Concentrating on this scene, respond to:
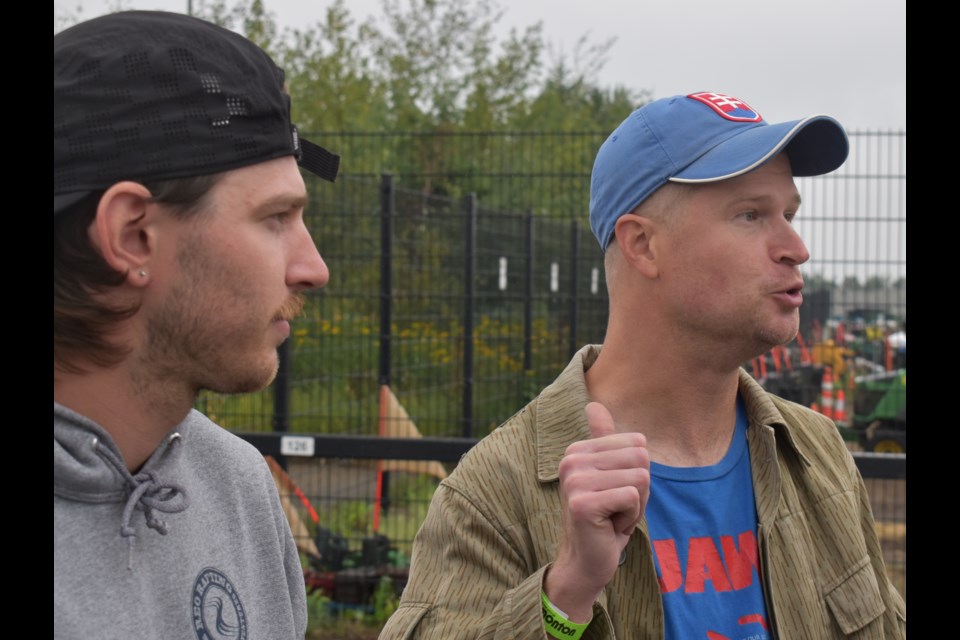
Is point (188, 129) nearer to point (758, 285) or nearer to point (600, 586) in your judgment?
point (600, 586)

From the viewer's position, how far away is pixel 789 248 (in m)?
2.39

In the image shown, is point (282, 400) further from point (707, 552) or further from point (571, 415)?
point (707, 552)

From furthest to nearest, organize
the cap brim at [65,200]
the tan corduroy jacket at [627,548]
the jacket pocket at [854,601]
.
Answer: the jacket pocket at [854,601], the tan corduroy jacket at [627,548], the cap brim at [65,200]

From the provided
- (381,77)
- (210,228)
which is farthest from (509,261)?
(381,77)

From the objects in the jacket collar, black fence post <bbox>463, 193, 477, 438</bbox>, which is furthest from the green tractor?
the jacket collar

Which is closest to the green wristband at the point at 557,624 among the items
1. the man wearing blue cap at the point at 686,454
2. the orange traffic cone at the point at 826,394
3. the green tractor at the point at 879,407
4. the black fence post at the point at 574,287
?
the man wearing blue cap at the point at 686,454

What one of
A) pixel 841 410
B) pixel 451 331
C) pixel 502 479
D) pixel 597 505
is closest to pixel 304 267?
pixel 597 505

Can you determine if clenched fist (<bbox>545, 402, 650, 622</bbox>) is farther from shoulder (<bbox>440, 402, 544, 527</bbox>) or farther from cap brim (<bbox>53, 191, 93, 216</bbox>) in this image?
cap brim (<bbox>53, 191, 93, 216</bbox>)

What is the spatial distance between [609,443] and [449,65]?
16976 mm

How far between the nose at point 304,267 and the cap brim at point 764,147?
0.99 m

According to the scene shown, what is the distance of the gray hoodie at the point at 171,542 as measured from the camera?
1.52 meters

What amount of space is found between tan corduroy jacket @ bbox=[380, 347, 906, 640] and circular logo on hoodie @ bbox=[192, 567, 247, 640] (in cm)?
53

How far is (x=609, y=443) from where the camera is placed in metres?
1.99

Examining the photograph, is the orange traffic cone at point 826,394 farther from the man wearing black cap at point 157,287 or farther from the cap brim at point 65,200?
the cap brim at point 65,200
